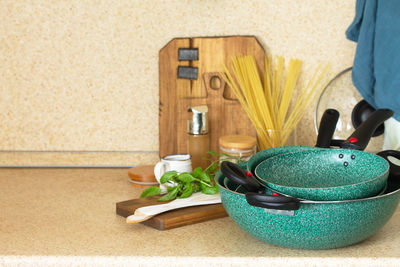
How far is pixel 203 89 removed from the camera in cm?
124

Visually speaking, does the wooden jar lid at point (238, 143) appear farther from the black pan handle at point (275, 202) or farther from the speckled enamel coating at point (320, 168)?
the black pan handle at point (275, 202)

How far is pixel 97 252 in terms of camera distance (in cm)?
72

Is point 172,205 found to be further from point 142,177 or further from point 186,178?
point 142,177

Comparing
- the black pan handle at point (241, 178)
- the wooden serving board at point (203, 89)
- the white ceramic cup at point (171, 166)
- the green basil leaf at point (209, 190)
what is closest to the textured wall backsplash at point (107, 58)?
the wooden serving board at point (203, 89)

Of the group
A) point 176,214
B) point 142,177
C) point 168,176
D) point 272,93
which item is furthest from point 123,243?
point 272,93

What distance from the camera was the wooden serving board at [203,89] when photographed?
48.3 inches

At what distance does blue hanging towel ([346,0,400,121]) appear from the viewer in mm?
1032

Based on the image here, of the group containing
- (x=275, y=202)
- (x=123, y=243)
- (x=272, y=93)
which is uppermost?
(x=272, y=93)

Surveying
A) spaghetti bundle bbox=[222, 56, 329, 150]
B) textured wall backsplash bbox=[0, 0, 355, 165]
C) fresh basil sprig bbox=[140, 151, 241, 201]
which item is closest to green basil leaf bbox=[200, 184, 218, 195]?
fresh basil sprig bbox=[140, 151, 241, 201]

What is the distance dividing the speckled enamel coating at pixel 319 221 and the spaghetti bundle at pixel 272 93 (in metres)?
0.48

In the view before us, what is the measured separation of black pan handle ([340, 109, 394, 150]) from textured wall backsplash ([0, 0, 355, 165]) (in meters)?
0.36

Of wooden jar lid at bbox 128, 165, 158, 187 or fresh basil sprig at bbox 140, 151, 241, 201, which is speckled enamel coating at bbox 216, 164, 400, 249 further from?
wooden jar lid at bbox 128, 165, 158, 187

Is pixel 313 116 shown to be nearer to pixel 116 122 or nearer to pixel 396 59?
pixel 396 59

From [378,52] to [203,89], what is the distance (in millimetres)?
449
